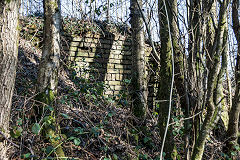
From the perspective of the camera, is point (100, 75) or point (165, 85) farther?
point (100, 75)

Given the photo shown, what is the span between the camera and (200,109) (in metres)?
2.63

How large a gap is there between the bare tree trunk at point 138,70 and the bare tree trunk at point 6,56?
217 cm

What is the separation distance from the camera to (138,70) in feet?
13.2

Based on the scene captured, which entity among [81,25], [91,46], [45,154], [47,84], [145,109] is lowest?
[45,154]

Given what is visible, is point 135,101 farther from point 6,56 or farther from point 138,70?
point 6,56

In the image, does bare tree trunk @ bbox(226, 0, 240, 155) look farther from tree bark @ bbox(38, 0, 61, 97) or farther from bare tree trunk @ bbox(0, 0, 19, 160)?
bare tree trunk @ bbox(0, 0, 19, 160)

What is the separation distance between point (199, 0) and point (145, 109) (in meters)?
2.05

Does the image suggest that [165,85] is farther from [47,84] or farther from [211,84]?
[47,84]

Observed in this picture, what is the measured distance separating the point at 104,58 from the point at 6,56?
3.54 meters

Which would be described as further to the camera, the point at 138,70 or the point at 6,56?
the point at 138,70

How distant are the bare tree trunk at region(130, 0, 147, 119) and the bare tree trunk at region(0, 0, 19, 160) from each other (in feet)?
7.13

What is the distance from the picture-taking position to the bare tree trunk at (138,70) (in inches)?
155

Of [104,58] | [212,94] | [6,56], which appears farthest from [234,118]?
[6,56]

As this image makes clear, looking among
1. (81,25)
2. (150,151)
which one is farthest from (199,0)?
(81,25)
